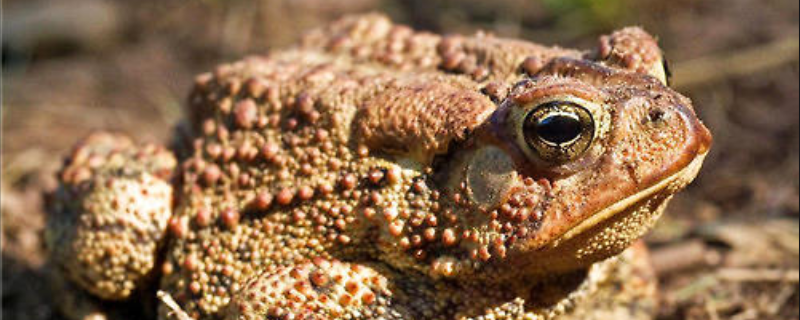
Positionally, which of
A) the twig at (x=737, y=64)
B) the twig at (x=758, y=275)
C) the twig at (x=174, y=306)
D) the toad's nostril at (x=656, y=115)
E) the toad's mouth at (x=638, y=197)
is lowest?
the twig at (x=174, y=306)

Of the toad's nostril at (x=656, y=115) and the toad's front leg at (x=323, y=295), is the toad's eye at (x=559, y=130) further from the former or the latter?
the toad's front leg at (x=323, y=295)

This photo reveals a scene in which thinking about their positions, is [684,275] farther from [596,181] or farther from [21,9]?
[21,9]

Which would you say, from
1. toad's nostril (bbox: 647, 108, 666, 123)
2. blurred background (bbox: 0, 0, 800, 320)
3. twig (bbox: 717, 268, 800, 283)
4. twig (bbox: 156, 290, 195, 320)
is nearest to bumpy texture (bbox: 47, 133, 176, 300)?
twig (bbox: 156, 290, 195, 320)

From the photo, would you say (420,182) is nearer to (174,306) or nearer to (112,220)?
(174,306)

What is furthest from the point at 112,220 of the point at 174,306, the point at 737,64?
the point at 737,64

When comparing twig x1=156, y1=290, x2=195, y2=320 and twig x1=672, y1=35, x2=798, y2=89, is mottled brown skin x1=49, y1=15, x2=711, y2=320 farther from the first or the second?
twig x1=672, y1=35, x2=798, y2=89

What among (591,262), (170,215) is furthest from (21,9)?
(591,262)

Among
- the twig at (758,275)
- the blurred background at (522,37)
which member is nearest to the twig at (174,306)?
the blurred background at (522,37)
